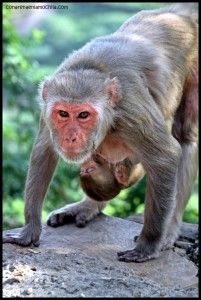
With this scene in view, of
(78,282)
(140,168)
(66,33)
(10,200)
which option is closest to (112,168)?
(140,168)

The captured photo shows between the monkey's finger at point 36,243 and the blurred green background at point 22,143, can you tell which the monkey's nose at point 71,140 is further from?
the blurred green background at point 22,143

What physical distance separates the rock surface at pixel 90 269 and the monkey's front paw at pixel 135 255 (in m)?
0.06

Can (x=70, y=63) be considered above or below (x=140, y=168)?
above

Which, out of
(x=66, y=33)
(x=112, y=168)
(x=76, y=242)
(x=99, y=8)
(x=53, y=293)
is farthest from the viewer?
(x=99, y=8)

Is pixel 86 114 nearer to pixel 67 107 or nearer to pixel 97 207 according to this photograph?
pixel 67 107

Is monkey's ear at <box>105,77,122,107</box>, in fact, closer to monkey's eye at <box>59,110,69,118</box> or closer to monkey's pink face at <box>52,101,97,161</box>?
monkey's pink face at <box>52,101,97,161</box>

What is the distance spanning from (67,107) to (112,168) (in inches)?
59.4

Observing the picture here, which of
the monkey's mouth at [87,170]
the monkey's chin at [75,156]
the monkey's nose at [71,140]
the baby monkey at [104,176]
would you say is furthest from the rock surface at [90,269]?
the monkey's nose at [71,140]

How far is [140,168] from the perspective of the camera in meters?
8.80

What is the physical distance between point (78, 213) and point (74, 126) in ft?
6.19

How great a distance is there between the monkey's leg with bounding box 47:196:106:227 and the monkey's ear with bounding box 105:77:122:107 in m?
1.90

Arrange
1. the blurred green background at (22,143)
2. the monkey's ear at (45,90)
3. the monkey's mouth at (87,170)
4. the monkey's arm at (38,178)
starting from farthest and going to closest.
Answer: the blurred green background at (22,143) < the monkey's mouth at (87,170) < the monkey's arm at (38,178) < the monkey's ear at (45,90)

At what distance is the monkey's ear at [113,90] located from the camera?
7227 millimetres

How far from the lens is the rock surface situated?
630 centimetres
